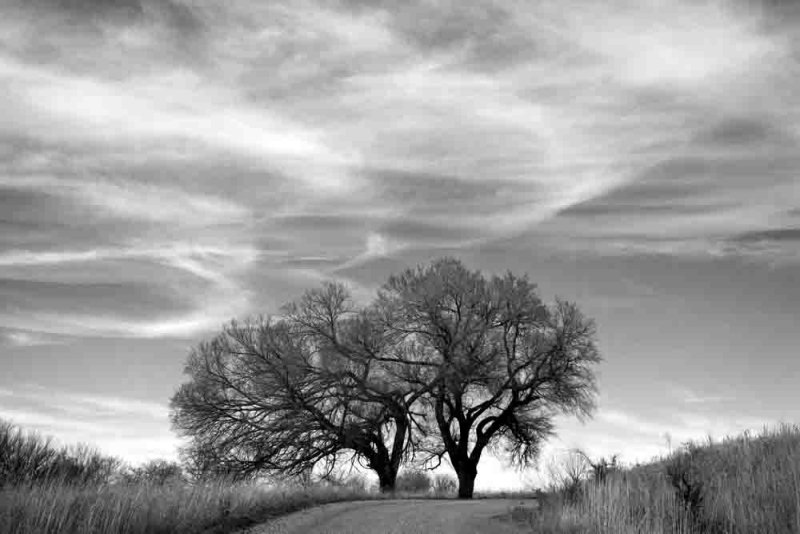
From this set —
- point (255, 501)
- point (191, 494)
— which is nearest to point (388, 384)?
point (255, 501)

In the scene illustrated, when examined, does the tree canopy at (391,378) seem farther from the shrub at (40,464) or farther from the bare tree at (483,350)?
the shrub at (40,464)

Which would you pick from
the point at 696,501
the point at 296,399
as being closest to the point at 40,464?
the point at 696,501

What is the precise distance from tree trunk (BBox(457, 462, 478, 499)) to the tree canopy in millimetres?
47

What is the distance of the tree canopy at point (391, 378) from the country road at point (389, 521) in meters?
14.8

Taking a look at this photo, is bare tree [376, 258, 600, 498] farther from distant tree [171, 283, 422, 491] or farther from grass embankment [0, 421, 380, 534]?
grass embankment [0, 421, 380, 534]

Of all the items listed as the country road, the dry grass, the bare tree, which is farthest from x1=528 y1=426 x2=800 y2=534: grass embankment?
the bare tree

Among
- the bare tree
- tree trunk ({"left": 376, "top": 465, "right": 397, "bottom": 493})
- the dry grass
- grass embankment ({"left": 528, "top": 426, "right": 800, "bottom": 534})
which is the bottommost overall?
the dry grass

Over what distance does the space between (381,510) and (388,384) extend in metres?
→ 16.3

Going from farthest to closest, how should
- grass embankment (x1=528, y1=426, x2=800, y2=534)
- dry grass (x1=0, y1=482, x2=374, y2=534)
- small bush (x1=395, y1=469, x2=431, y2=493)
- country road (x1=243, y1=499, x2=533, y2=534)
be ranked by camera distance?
small bush (x1=395, y1=469, x2=431, y2=493) < country road (x1=243, y1=499, x2=533, y2=534) < grass embankment (x1=528, y1=426, x2=800, y2=534) < dry grass (x1=0, y1=482, x2=374, y2=534)

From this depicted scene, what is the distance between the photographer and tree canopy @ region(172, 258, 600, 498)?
3005 centimetres

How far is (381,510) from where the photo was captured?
568 inches

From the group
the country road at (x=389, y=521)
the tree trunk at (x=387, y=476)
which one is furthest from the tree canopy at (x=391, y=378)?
the country road at (x=389, y=521)

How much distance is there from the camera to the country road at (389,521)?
1076 centimetres

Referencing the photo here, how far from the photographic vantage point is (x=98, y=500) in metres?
8.20
